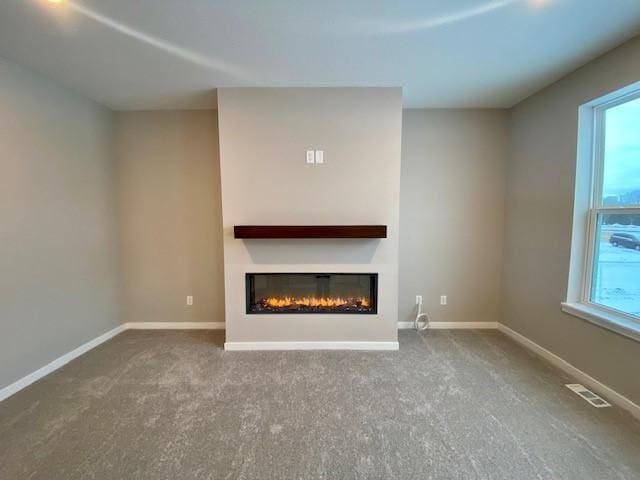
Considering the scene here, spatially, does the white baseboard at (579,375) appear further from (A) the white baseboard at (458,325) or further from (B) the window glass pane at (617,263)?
(B) the window glass pane at (617,263)

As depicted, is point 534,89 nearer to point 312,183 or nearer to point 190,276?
point 312,183

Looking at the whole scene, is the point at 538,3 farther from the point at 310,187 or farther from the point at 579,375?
the point at 579,375

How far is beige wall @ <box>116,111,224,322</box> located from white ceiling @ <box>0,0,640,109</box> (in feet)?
1.73

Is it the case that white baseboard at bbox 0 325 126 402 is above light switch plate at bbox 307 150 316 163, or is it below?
below

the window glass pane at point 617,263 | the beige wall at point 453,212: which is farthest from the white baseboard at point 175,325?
the window glass pane at point 617,263

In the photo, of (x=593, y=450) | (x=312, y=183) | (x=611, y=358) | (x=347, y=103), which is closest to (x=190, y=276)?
(x=312, y=183)

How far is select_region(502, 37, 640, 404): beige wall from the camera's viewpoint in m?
1.93

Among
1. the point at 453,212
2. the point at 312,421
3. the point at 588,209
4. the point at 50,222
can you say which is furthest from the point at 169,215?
the point at 588,209

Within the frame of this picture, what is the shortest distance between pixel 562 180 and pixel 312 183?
2.19 meters

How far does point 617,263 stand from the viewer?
2.09 meters

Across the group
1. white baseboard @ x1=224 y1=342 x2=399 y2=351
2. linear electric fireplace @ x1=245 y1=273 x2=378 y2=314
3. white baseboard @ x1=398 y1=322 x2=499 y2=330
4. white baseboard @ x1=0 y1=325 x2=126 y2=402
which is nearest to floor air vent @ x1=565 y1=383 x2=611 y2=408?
white baseboard @ x1=398 y1=322 x2=499 y2=330

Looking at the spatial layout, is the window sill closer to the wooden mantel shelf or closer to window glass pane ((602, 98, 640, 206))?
window glass pane ((602, 98, 640, 206))

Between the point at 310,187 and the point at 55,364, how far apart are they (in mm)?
2706

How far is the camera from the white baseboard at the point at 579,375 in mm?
1843
